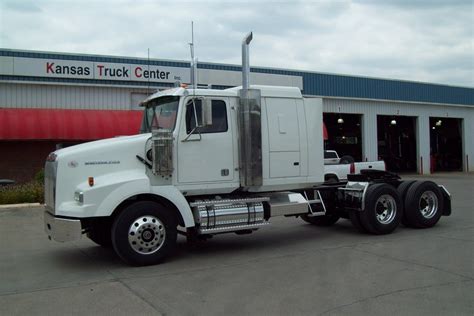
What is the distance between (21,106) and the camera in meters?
20.5

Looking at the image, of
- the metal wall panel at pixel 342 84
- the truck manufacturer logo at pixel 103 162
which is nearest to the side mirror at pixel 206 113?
the truck manufacturer logo at pixel 103 162

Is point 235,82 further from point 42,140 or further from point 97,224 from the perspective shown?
point 97,224

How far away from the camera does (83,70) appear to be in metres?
21.2

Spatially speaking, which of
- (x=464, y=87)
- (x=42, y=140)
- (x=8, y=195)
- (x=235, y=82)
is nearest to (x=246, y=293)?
(x=8, y=195)

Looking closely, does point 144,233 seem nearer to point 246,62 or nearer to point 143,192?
point 143,192

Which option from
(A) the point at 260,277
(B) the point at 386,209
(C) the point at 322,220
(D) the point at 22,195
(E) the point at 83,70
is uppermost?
(E) the point at 83,70

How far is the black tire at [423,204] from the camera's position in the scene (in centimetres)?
1032

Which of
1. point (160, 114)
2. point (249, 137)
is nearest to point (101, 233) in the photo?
point (160, 114)

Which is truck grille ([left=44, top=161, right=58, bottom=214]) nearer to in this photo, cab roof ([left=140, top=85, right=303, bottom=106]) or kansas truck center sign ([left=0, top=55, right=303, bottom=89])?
cab roof ([left=140, top=85, right=303, bottom=106])

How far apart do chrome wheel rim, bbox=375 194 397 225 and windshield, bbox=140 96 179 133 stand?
482 cm

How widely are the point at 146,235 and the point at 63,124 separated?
531 inches

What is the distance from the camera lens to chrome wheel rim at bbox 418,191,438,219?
10641 millimetres

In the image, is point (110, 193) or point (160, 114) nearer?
point (110, 193)

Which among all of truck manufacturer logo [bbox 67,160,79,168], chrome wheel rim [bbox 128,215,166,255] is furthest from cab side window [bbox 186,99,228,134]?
truck manufacturer logo [bbox 67,160,79,168]
